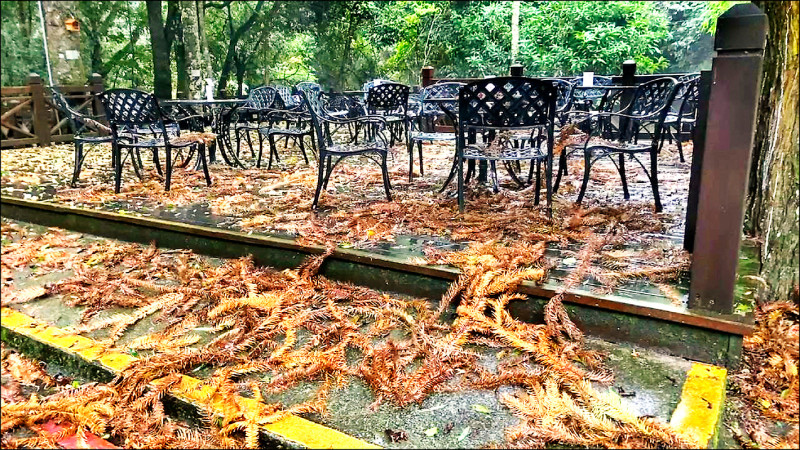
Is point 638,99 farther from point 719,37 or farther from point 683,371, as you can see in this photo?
point 683,371

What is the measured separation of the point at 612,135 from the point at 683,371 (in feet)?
11.8

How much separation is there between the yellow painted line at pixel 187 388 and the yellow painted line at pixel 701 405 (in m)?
0.94

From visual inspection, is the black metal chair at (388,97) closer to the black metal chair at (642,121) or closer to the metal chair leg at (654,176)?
the black metal chair at (642,121)

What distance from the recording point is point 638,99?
12.3ft

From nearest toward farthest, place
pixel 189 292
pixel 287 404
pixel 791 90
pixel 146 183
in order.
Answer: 1. pixel 287 404
2. pixel 791 90
3. pixel 189 292
4. pixel 146 183

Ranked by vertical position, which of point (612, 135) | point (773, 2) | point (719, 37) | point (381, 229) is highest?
point (773, 2)

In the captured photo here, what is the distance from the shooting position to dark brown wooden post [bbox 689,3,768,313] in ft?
6.13

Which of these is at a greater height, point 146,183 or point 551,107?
point 551,107

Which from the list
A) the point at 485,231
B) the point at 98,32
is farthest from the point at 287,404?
the point at 98,32

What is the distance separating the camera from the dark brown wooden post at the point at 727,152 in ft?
6.13

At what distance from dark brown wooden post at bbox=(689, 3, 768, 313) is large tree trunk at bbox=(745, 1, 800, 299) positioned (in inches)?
23.7

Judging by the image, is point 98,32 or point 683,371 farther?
point 98,32

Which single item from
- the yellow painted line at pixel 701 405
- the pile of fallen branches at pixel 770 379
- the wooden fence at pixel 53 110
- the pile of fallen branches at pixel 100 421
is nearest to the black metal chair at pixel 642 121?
the pile of fallen branches at pixel 770 379

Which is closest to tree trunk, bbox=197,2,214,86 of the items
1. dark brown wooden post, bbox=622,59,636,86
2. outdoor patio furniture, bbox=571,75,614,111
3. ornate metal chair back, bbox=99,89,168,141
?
ornate metal chair back, bbox=99,89,168,141
